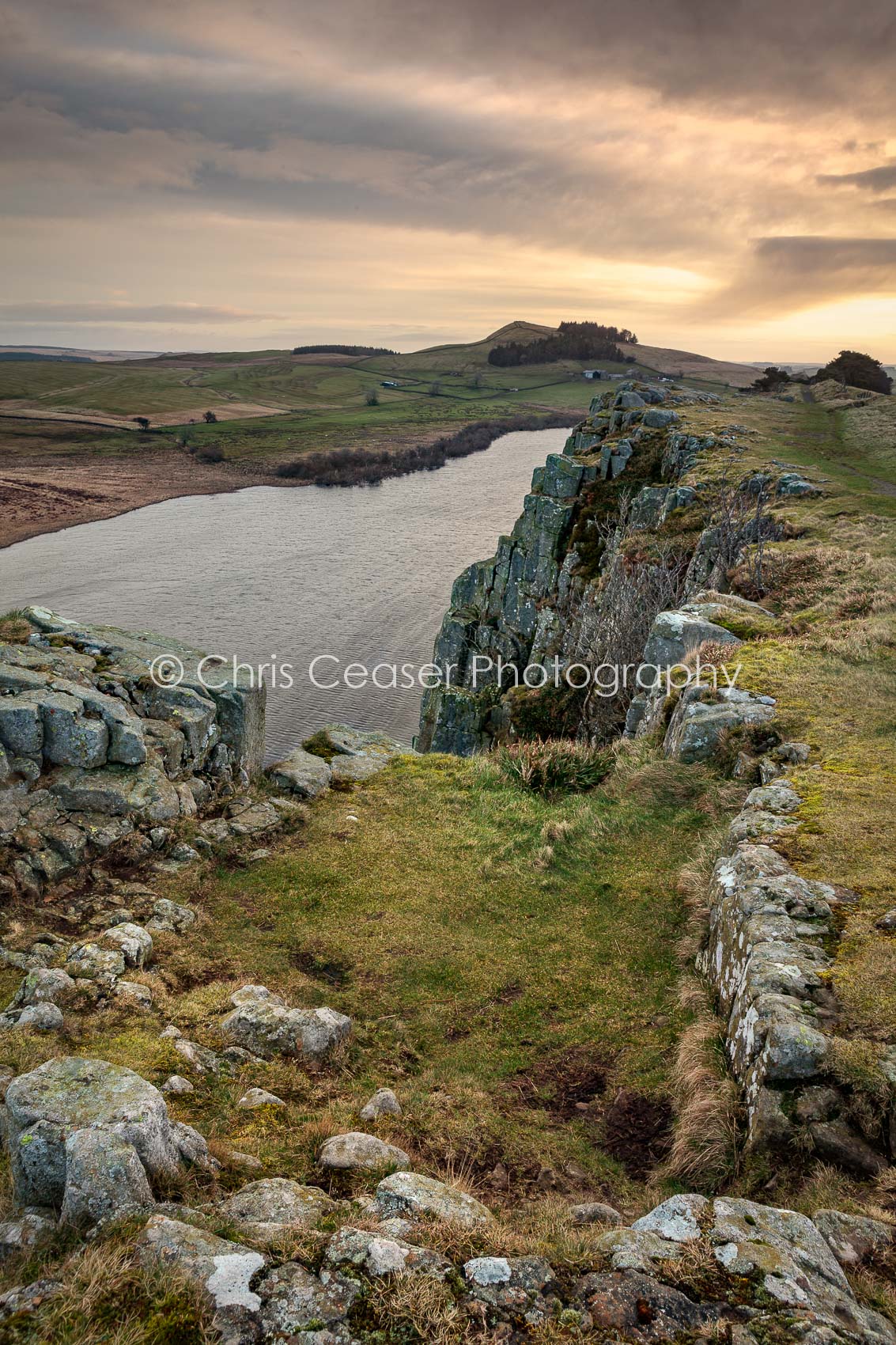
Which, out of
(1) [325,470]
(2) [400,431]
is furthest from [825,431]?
(2) [400,431]

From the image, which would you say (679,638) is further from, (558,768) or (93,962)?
(93,962)

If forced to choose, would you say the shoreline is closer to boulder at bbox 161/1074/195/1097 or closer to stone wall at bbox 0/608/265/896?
stone wall at bbox 0/608/265/896

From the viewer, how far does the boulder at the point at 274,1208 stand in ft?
16.1

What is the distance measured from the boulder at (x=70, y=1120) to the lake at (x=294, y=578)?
41418 mm

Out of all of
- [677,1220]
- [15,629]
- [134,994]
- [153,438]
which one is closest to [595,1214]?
[677,1220]

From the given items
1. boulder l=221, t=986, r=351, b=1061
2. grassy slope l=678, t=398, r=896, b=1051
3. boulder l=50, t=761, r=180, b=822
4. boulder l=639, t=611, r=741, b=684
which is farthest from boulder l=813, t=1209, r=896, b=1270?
boulder l=639, t=611, r=741, b=684

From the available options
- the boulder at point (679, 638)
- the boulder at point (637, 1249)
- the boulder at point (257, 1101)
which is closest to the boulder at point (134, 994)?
the boulder at point (257, 1101)

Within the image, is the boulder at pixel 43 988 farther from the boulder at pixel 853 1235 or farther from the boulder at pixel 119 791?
the boulder at pixel 853 1235

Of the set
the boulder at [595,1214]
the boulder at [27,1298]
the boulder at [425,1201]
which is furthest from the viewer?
the boulder at [595,1214]

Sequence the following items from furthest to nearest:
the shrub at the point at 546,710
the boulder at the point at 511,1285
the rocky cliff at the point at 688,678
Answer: the shrub at the point at 546,710 → the rocky cliff at the point at 688,678 → the boulder at the point at 511,1285

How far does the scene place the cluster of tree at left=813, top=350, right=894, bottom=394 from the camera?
104000 mm

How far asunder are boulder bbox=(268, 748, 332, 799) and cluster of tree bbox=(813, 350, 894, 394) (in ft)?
364

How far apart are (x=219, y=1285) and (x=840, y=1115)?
517cm

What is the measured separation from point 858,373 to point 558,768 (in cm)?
11467
